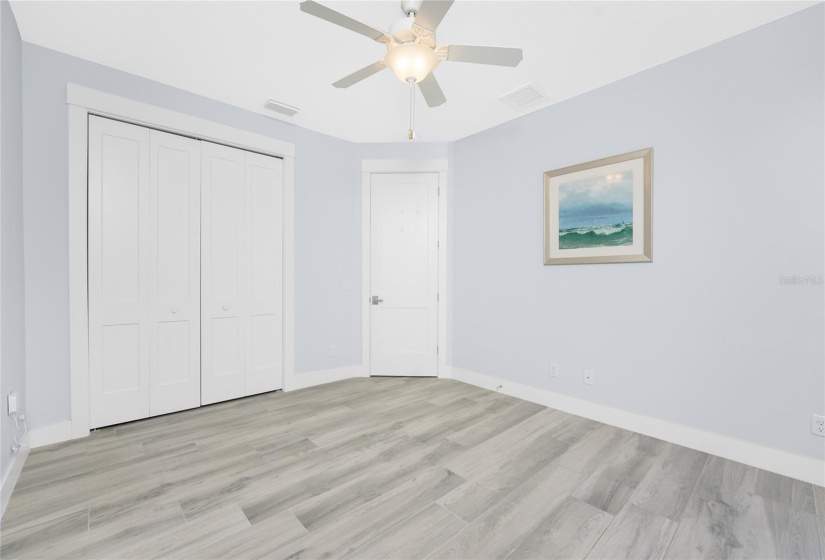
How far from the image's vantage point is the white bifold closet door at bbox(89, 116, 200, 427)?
2.79 meters

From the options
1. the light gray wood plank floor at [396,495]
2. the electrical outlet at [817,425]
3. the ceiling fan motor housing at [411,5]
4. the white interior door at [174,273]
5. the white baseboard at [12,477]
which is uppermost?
the ceiling fan motor housing at [411,5]

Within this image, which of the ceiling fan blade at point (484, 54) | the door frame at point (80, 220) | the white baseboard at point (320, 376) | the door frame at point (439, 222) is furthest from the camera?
the door frame at point (439, 222)

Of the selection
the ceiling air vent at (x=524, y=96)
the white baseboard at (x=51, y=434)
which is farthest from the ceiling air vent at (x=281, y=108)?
the white baseboard at (x=51, y=434)

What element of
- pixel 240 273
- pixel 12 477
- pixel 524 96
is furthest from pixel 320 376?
pixel 524 96

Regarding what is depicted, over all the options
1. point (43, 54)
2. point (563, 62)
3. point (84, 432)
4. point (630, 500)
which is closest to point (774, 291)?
point (630, 500)

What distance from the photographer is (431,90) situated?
2.35 metres

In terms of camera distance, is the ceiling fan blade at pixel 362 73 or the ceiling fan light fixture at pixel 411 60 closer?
the ceiling fan light fixture at pixel 411 60

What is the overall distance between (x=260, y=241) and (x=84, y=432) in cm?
200

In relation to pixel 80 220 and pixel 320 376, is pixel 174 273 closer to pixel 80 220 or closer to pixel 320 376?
pixel 80 220

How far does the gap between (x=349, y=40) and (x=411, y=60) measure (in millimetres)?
734

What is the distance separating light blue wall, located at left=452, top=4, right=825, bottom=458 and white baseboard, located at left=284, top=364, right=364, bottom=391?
1890 mm

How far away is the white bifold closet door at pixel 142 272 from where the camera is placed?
2785 mm

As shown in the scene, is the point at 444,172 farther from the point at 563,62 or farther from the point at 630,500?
the point at 630,500

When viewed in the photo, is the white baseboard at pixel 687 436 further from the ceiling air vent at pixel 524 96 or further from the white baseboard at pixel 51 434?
the white baseboard at pixel 51 434
